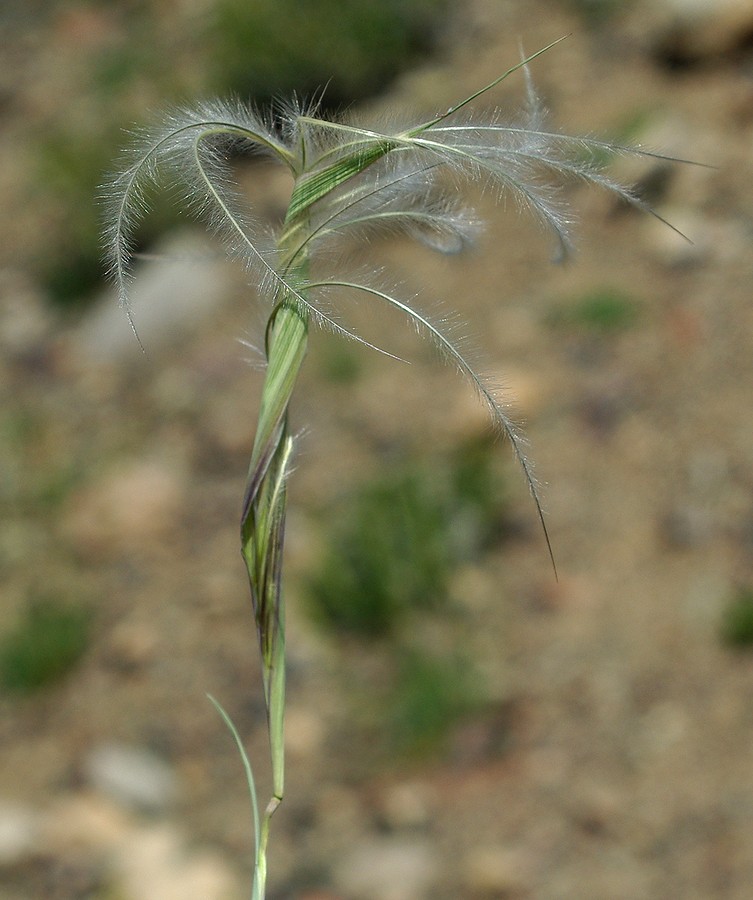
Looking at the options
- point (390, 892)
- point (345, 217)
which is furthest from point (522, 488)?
point (345, 217)

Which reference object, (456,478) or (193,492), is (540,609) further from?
(193,492)

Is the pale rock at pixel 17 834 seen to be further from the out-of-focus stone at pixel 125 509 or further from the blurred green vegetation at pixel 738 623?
the blurred green vegetation at pixel 738 623

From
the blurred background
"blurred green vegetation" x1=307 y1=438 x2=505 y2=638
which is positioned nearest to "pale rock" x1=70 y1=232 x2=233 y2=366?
the blurred background

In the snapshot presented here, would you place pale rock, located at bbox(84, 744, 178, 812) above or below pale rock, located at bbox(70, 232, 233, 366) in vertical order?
below

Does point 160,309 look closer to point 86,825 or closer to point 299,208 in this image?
point 86,825

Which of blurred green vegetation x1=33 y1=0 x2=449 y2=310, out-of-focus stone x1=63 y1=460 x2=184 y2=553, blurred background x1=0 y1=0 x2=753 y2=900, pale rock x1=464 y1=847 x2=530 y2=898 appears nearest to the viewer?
pale rock x1=464 y1=847 x2=530 y2=898

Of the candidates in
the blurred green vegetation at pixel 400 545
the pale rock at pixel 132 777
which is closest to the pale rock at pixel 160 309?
the blurred green vegetation at pixel 400 545

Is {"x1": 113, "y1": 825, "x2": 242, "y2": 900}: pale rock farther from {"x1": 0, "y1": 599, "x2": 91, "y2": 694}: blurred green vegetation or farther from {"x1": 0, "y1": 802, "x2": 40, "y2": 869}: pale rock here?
{"x1": 0, "y1": 599, "x2": 91, "y2": 694}: blurred green vegetation
